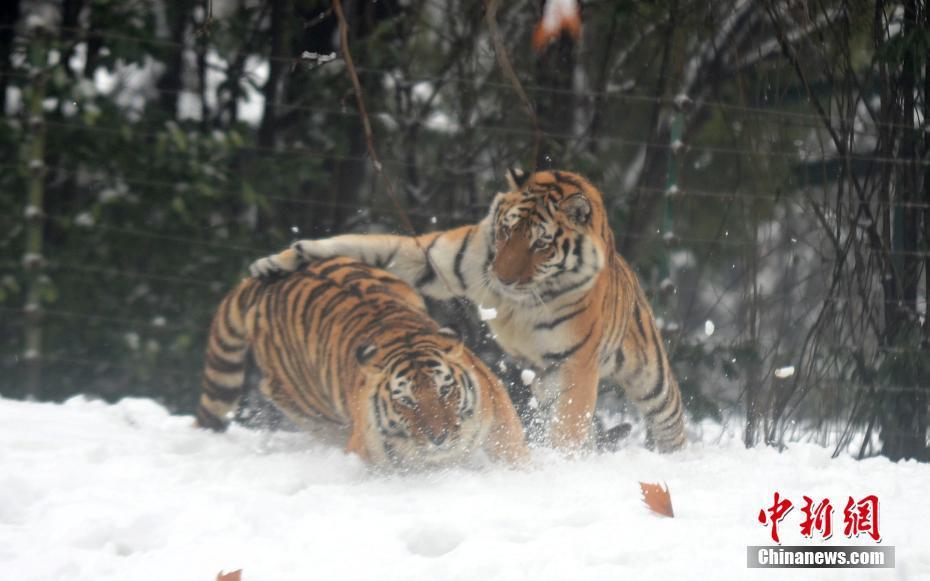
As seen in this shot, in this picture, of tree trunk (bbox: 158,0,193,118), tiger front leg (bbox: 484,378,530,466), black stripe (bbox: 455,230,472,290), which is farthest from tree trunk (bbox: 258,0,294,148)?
tiger front leg (bbox: 484,378,530,466)

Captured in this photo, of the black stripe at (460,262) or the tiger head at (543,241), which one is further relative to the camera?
the black stripe at (460,262)

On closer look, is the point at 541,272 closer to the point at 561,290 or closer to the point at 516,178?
the point at 561,290

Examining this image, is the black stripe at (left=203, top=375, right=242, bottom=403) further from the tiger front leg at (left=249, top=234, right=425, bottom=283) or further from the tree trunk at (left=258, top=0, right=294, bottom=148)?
the tree trunk at (left=258, top=0, right=294, bottom=148)

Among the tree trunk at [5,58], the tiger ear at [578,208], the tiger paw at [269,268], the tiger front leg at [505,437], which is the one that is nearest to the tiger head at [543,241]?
the tiger ear at [578,208]

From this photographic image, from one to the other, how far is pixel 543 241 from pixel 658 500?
1326 millimetres

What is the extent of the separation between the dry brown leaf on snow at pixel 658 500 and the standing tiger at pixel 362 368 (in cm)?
61

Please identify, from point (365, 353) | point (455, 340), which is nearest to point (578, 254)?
point (455, 340)

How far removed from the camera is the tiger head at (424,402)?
11.1 ft

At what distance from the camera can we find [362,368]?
3.64 meters

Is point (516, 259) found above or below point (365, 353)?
above

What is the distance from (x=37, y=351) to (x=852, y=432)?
3540 mm

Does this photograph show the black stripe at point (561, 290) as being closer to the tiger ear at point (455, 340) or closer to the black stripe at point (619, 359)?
the black stripe at point (619, 359)

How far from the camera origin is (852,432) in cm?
458

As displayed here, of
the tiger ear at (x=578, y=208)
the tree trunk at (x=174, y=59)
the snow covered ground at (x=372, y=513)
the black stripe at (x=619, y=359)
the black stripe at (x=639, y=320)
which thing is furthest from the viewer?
the tree trunk at (x=174, y=59)
